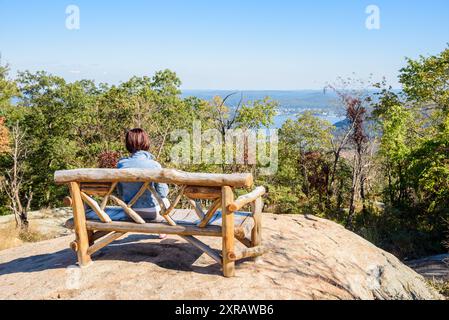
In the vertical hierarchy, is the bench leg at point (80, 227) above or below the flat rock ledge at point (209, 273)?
above

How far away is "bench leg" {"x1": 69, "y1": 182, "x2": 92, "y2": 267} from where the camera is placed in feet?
14.1

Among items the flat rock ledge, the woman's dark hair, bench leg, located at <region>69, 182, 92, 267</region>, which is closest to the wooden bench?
bench leg, located at <region>69, 182, 92, 267</region>

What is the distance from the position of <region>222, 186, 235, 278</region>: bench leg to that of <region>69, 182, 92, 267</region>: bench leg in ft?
5.49

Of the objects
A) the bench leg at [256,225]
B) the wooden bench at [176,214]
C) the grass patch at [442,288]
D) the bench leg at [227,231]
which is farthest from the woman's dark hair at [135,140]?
the grass patch at [442,288]

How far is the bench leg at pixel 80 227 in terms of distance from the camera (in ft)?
14.1

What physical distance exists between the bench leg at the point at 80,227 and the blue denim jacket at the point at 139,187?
0.47 m

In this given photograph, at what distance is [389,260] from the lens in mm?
6008

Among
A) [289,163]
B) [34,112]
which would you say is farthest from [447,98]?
[34,112]

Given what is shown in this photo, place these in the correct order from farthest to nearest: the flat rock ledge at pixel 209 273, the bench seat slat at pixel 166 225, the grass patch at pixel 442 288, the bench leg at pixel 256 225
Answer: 1. the grass patch at pixel 442 288
2. the bench leg at pixel 256 225
3. the bench seat slat at pixel 166 225
4. the flat rock ledge at pixel 209 273

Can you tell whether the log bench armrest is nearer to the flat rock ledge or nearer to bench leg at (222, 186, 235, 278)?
bench leg at (222, 186, 235, 278)

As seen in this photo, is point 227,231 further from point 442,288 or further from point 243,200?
point 442,288

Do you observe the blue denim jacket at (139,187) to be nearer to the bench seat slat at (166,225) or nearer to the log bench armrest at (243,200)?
the bench seat slat at (166,225)

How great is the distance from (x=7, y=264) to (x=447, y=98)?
2360 cm

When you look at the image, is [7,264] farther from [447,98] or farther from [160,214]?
[447,98]
